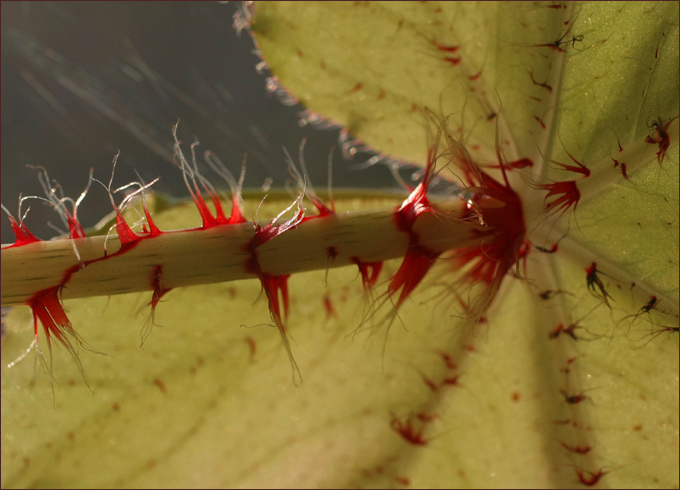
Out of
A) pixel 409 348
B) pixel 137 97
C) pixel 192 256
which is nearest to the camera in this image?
pixel 192 256

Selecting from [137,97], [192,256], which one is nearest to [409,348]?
[192,256]

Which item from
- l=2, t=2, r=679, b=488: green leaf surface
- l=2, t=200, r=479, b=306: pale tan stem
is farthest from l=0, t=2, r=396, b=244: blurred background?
l=2, t=200, r=479, b=306: pale tan stem

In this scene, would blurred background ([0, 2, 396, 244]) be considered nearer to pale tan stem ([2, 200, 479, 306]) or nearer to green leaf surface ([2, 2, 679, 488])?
green leaf surface ([2, 2, 679, 488])

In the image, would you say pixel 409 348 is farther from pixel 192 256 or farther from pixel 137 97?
pixel 137 97

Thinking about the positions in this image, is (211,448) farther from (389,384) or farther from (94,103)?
(94,103)

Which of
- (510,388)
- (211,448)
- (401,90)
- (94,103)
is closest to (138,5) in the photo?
(94,103)


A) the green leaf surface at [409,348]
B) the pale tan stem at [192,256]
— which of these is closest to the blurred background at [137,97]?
the green leaf surface at [409,348]
